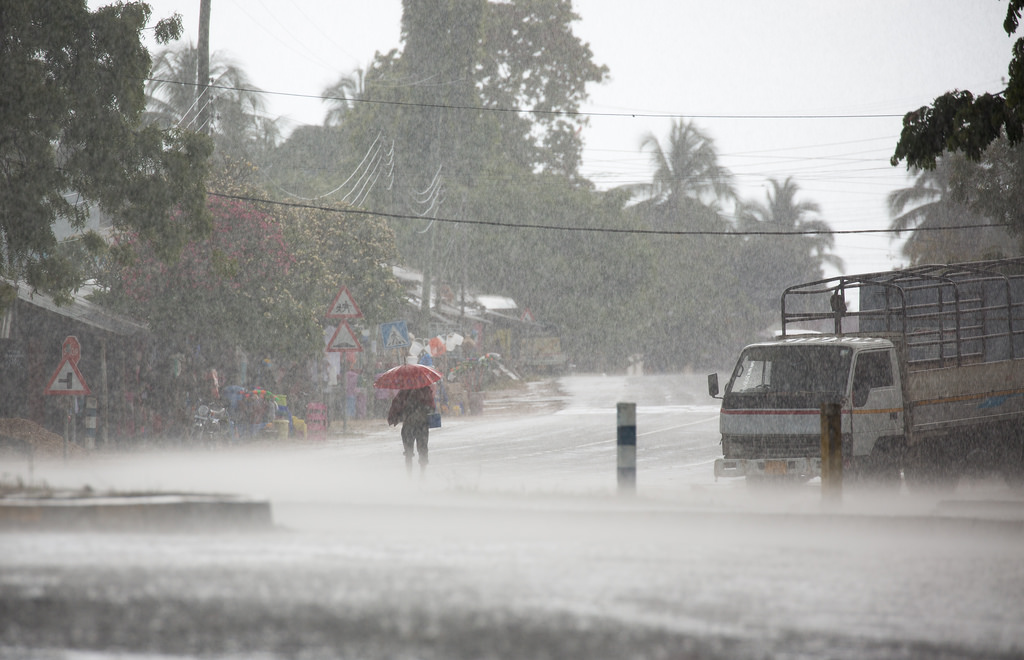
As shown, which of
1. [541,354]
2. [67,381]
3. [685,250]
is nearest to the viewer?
[67,381]

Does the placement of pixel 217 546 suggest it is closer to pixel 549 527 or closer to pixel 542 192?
pixel 549 527

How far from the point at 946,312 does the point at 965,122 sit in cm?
500

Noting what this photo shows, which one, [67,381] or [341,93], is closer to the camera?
[67,381]

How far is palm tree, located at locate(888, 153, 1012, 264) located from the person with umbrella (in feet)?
93.6

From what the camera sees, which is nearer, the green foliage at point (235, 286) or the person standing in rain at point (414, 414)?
the person standing in rain at point (414, 414)

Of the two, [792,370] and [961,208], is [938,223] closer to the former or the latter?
[961,208]

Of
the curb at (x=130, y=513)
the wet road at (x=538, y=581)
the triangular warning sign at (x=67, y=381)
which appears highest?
the triangular warning sign at (x=67, y=381)

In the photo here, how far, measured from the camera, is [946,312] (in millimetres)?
17125

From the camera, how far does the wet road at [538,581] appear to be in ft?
18.8

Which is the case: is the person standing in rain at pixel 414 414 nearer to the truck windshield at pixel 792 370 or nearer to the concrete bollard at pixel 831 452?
the truck windshield at pixel 792 370

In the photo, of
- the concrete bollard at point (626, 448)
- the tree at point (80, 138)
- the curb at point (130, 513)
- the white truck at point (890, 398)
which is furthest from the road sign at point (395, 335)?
the curb at point (130, 513)

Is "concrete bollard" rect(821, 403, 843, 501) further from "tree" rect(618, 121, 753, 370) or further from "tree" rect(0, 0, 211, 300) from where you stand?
"tree" rect(618, 121, 753, 370)

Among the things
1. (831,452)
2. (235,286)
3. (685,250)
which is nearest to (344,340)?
(235,286)

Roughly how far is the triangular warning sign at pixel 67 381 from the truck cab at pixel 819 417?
10273 mm
